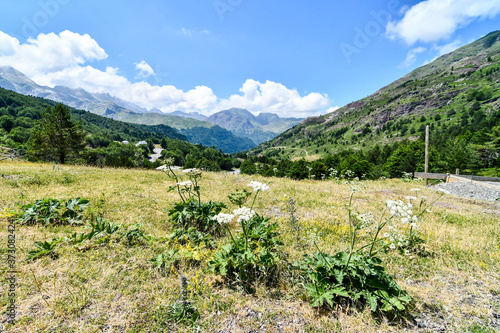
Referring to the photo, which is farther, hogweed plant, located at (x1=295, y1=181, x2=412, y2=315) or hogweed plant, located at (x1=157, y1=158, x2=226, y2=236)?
hogweed plant, located at (x1=157, y1=158, x2=226, y2=236)

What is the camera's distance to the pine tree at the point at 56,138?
37812mm

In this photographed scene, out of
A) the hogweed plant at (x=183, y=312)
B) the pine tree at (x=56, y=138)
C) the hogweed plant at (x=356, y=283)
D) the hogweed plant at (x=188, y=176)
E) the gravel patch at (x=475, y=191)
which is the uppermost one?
the pine tree at (x=56, y=138)

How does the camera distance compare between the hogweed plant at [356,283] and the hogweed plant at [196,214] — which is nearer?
the hogweed plant at [356,283]

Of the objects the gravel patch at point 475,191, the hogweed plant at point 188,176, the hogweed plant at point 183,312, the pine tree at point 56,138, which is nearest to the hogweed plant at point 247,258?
the hogweed plant at point 183,312

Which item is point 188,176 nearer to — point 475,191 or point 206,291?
point 206,291

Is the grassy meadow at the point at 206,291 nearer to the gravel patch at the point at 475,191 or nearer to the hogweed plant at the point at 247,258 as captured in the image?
the hogweed plant at the point at 247,258

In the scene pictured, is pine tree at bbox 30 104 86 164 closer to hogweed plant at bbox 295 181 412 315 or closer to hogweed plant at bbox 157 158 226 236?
hogweed plant at bbox 157 158 226 236

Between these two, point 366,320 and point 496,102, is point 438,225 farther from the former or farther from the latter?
point 496,102

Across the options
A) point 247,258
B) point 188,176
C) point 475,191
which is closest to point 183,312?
point 247,258

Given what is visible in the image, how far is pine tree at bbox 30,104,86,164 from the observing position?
37.8 metres

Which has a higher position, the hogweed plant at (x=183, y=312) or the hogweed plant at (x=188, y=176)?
the hogweed plant at (x=188, y=176)

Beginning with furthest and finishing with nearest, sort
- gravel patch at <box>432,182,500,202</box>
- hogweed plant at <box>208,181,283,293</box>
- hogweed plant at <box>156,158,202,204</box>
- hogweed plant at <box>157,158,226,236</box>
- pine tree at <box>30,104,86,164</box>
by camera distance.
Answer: pine tree at <box>30,104,86,164</box> → gravel patch at <box>432,182,500,202</box> → hogweed plant at <box>157,158,226,236</box> → hogweed plant at <box>156,158,202,204</box> → hogweed plant at <box>208,181,283,293</box>

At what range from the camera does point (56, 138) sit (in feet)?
126

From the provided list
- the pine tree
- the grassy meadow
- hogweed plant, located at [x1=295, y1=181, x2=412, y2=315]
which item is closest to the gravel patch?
the grassy meadow
